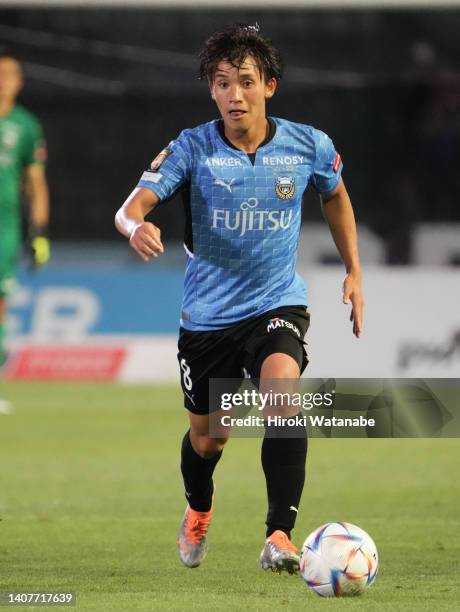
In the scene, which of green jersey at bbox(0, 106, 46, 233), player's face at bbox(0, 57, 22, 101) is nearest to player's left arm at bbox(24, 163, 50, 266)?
green jersey at bbox(0, 106, 46, 233)

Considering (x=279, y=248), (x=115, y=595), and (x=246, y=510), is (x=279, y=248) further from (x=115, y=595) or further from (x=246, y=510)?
(x=246, y=510)

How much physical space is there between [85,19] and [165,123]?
166cm

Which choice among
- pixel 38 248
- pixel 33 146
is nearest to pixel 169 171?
pixel 38 248

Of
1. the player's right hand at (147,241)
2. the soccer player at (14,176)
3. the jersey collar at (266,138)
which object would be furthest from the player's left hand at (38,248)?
the player's right hand at (147,241)

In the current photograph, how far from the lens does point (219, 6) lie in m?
17.8

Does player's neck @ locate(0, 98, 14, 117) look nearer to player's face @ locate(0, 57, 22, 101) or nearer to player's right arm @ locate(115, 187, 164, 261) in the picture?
player's face @ locate(0, 57, 22, 101)

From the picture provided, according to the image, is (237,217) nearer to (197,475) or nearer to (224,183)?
(224,183)

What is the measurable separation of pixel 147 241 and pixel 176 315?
10.1 metres

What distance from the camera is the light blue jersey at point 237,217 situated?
612 centimetres

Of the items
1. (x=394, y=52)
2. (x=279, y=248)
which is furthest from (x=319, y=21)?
(x=279, y=248)

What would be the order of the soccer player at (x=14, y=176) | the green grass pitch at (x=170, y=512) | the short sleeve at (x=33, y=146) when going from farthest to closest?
the short sleeve at (x=33, y=146), the soccer player at (x=14, y=176), the green grass pitch at (x=170, y=512)

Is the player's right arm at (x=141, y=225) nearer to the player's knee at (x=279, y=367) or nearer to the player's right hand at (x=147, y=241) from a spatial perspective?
the player's right hand at (x=147, y=241)

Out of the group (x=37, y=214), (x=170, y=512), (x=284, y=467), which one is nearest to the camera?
(x=284, y=467)

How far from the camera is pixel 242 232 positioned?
613 centimetres
